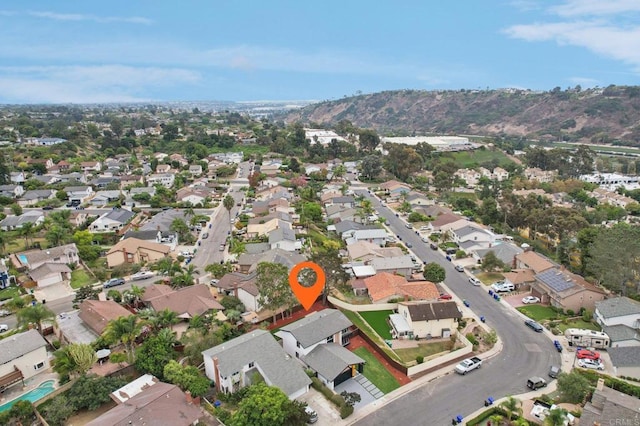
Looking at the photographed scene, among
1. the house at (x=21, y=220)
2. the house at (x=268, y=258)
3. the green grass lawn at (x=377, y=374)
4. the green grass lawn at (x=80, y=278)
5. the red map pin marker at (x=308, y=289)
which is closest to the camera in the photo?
the green grass lawn at (x=377, y=374)

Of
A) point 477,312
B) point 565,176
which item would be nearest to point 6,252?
point 477,312

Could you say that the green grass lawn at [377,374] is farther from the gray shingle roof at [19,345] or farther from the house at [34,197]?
the house at [34,197]

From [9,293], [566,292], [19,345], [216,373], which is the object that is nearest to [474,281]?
[566,292]

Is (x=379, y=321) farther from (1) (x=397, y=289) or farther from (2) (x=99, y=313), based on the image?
(2) (x=99, y=313)

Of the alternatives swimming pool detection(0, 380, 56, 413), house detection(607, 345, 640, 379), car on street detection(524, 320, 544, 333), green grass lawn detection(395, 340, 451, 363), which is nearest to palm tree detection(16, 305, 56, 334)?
swimming pool detection(0, 380, 56, 413)

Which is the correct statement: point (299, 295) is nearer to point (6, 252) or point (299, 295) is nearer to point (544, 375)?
point (544, 375)

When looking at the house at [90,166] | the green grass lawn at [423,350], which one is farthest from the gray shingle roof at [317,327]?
the house at [90,166]
